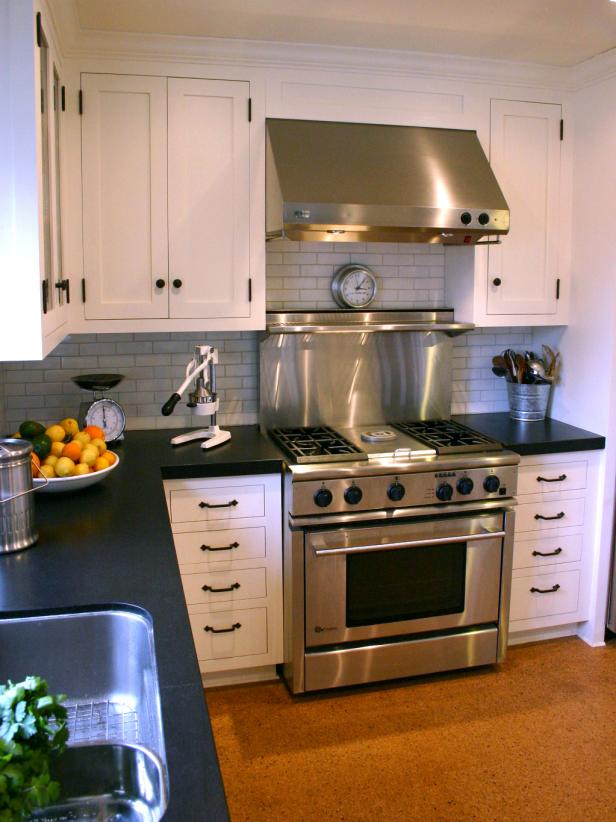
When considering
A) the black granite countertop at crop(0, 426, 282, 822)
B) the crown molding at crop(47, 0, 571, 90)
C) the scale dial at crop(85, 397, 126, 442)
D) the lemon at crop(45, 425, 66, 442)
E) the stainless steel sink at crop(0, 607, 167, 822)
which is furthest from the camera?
the scale dial at crop(85, 397, 126, 442)

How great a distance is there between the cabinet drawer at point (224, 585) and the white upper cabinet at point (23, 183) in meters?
1.33

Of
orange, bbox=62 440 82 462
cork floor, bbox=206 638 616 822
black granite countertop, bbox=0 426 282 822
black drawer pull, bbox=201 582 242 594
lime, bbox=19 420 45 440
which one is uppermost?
lime, bbox=19 420 45 440

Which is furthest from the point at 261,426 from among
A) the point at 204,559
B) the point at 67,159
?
the point at 67,159

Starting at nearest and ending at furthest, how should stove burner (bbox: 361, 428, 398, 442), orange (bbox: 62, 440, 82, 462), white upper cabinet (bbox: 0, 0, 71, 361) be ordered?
white upper cabinet (bbox: 0, 0, 71, 361), orange (bbox: 62, 440, 82, 462), stove burner (bbox: 361, 428, 398, 442)

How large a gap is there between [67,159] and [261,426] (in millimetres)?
1390

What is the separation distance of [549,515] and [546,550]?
17cm

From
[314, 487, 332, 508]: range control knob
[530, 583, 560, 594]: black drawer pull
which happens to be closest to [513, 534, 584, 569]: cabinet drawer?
[530, 583, 560, 594]: black drawer pull

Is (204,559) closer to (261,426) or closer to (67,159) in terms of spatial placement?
(261,426)

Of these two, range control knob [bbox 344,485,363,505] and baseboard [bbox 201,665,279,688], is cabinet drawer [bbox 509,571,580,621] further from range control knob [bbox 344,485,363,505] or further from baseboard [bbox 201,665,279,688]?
baseboard [bbox 201,665,279,688]

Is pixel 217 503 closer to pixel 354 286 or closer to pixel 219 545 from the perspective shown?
pixel 219 545

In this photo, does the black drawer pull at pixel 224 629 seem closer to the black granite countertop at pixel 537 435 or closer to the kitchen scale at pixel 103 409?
the kitchen scale at pixel 103 409

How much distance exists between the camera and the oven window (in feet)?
10.8

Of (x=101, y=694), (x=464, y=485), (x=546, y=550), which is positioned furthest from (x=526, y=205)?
(x=101, y=694)

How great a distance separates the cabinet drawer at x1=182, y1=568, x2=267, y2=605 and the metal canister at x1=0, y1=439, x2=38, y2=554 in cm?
120
